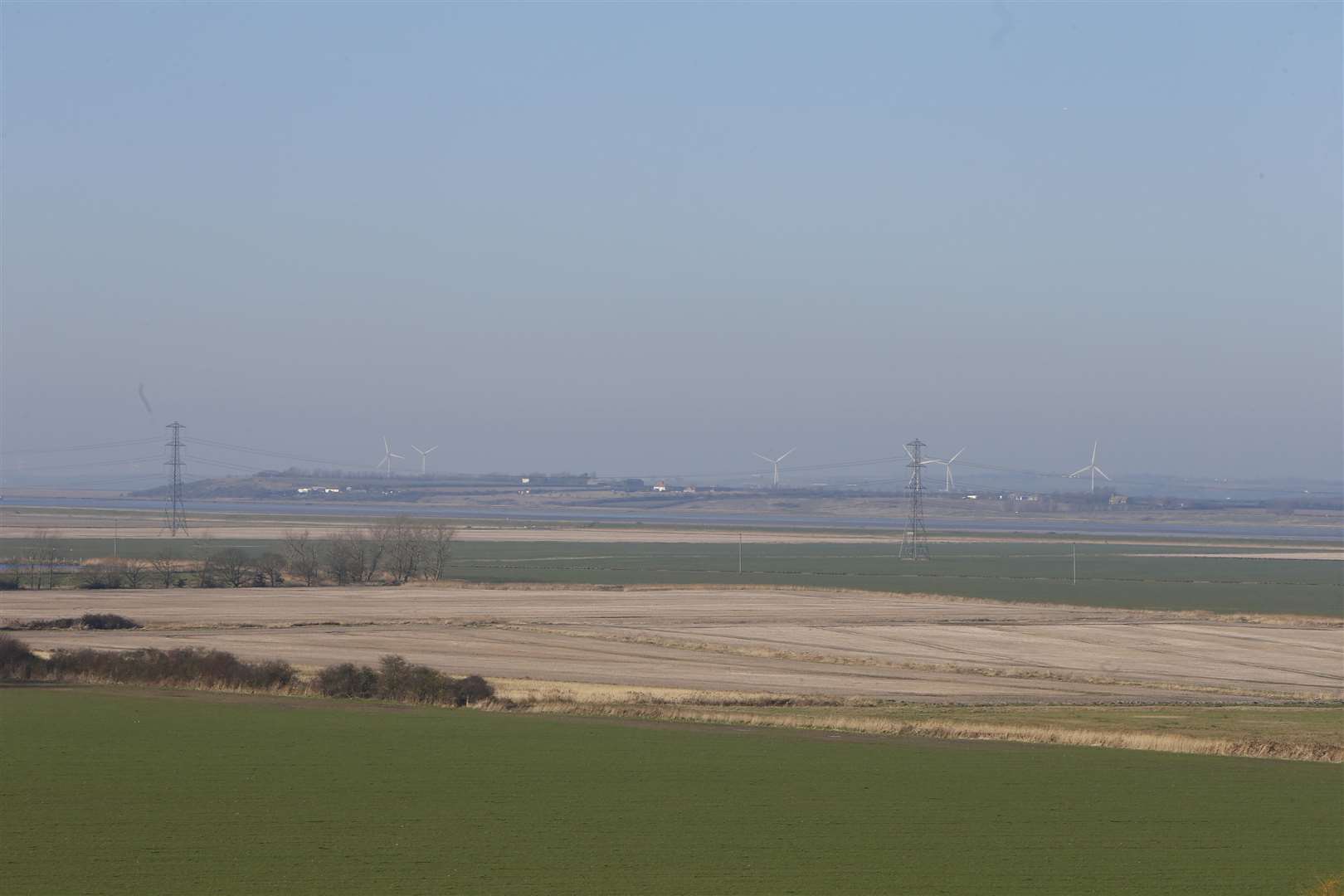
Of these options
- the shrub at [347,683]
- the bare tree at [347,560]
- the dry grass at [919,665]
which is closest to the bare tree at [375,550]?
the bare tree at [347,560]

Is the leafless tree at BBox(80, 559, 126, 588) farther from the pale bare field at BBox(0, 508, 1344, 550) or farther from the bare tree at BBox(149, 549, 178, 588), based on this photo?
the pale bare field at BBox(0, 508, 1344, 550)

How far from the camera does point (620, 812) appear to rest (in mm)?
20312

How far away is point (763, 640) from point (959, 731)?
72.1 ft

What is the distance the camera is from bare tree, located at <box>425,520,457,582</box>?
8706 cm

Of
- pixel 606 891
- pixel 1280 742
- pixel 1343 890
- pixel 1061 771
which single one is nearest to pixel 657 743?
pixel 1061 771

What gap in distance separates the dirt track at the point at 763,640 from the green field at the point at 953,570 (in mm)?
9727

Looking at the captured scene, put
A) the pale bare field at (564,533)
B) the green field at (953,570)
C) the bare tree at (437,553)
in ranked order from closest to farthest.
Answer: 1. the green field at (953,570)
2. the bare tree at (437,553)
3. the pale bare field at (564,533)

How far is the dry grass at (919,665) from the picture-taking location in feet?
127

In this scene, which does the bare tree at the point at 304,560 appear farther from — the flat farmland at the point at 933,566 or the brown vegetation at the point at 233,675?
the brown vegetation at the point at 233,675

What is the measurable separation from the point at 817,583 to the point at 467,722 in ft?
174

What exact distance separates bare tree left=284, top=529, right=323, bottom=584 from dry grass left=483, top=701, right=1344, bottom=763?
51770 mm

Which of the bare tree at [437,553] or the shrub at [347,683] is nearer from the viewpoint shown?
the shrub at [347,683]

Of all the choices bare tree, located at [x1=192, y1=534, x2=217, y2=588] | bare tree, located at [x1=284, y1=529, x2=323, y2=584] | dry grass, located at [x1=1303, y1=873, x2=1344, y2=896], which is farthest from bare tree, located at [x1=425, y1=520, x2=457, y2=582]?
dry grass, located at [x1=1303, y1=873, x2=1344, y2=896]

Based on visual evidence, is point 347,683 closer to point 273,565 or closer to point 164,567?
point 273,565
